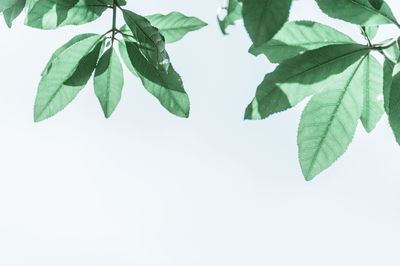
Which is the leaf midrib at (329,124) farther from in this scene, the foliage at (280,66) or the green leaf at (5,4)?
the green leaf at (5,4)

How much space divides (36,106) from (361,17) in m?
0.74

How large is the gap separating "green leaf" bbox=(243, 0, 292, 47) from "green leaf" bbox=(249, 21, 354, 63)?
0.88 feet

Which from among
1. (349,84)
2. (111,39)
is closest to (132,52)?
(111,39)

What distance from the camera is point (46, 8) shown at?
1.09 m

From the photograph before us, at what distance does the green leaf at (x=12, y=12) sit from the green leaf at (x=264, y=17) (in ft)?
2.17

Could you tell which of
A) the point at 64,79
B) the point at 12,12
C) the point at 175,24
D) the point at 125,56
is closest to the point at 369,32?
the point at 175,24

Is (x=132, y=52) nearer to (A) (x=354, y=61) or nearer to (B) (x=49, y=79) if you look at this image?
(B) (x=49, y=79)

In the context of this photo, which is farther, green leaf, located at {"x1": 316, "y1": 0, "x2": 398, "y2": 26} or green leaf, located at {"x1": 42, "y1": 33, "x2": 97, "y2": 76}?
green leaf, located at {"x1": 42, "y1": 33, "x2": 97, "y2": 76}

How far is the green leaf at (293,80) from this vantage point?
939mm

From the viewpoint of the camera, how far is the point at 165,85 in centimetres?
113

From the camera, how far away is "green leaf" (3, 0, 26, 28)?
3.88 ft

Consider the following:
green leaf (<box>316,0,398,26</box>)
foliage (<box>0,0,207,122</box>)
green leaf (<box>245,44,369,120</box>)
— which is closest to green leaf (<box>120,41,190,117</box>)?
foliage (<box>0,0,207,122</box>)

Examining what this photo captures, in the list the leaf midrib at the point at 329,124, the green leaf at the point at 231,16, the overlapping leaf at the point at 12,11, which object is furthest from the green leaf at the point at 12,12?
the leaf midrib at the point at 329,124

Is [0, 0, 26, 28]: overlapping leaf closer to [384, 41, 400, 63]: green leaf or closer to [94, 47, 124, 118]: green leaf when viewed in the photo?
[94, 47, 124, 118]: green leaf
